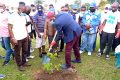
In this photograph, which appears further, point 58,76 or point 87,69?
point 87,69

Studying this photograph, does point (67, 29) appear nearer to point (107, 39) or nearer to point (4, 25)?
point (4, 25)

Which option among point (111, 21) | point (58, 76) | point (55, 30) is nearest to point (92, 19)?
point (111, 21)

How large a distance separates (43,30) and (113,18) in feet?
8.01

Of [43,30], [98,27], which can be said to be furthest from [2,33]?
[98,27]

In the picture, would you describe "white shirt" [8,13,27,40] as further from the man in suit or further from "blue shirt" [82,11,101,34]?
"blue shirt" [82,11,101,34]

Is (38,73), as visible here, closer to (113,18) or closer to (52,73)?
(52,73)

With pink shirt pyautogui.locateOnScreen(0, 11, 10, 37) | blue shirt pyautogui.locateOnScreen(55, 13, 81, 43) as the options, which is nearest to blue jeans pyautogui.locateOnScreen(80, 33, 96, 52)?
blue shirt pyautogui.locateOnScreen(55, 13, 81, 43)

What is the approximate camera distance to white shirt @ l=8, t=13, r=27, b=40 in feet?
22.1

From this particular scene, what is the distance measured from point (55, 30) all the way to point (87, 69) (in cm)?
172

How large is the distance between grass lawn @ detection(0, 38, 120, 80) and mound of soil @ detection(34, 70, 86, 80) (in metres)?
0.17

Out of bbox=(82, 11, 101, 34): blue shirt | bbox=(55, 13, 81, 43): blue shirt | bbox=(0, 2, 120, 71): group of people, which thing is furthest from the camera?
bbox=(82, 11, 101, 34): blue shirt

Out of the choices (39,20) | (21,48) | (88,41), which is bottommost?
(88,41)

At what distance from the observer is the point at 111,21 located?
27.0ft

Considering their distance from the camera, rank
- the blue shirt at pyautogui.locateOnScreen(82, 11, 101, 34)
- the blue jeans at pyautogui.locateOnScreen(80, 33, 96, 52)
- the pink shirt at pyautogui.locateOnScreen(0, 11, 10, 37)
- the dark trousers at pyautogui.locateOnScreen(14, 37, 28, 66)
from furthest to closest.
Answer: the blue jeans at pyautogui.locateOnScreen(80, 33, 96, 52), the blue shirt at pyautogui.locateOnScreen(82, 11, 101, 34), the pink shirt at pyautogui.locateOnScreen(0, 11, 10, 37), the dark trousers at pyautogui.locateOnScreen(14, 37, 28, 66)
